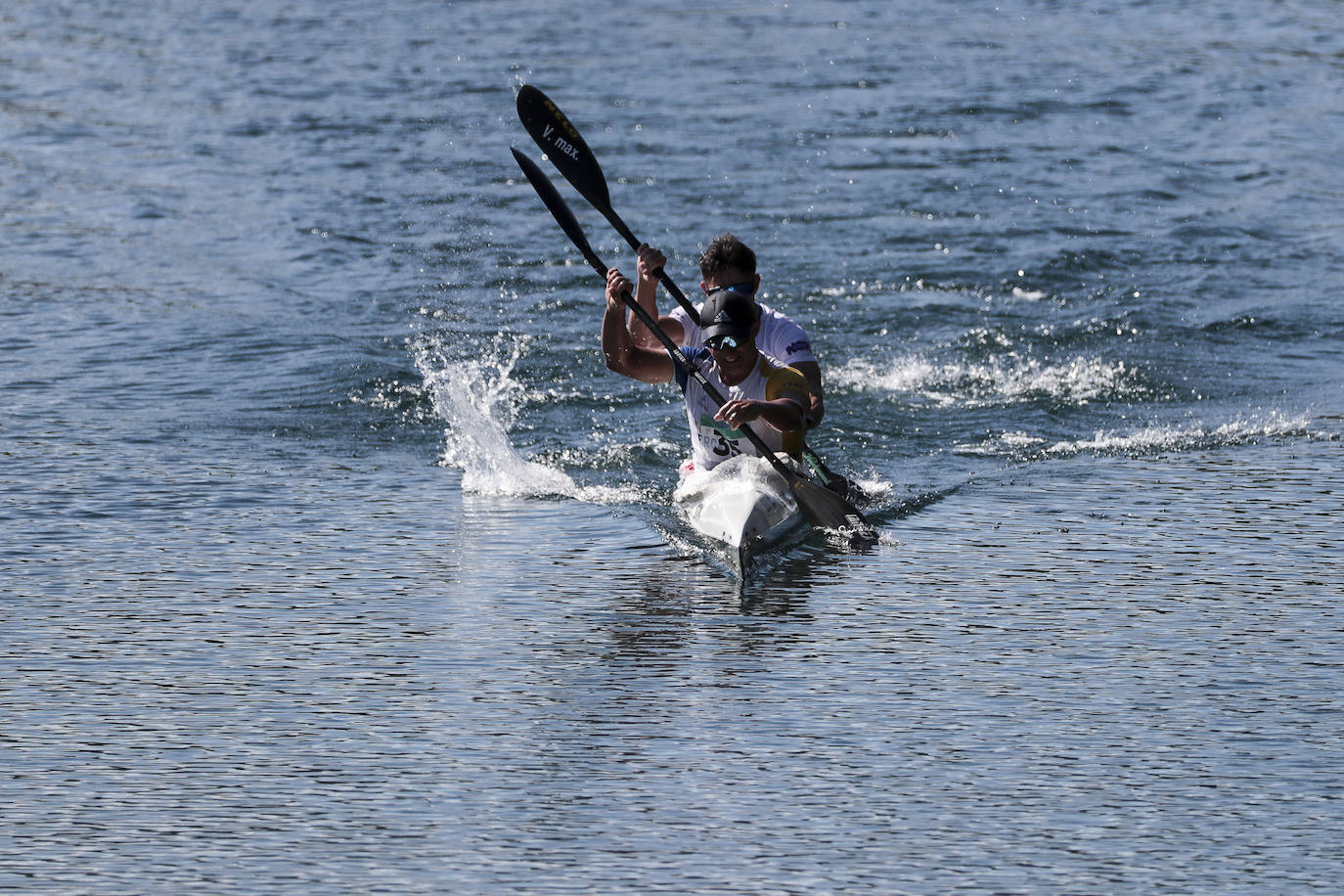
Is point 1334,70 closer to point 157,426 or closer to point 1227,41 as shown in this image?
point 1227,41

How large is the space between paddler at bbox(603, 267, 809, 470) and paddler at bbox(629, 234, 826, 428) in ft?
0.17

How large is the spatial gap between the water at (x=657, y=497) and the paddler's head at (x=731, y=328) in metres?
0.88

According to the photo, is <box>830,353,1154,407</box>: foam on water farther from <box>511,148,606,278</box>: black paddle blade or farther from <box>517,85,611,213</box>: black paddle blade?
<box>511,148,606,278</box>: black paddle blade

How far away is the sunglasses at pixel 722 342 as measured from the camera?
887 cm

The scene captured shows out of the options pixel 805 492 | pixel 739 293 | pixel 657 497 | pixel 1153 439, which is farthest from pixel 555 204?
pixel 1153 439

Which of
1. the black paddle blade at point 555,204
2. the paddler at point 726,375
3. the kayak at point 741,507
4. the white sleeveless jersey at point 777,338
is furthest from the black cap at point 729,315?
the black paddle blade at point 555,204

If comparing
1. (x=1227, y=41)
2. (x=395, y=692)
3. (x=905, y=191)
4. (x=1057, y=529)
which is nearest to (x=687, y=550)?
(x=1057, y=529)

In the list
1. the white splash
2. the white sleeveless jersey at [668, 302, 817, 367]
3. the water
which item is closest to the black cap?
the white sleeveless jersey at [668, 302, 817, 367]

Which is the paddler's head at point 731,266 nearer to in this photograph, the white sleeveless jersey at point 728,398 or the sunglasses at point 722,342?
the sunglasses at point 722,342

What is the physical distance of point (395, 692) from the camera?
22.5 ft

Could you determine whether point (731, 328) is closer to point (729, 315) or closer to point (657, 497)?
point (729, 315)

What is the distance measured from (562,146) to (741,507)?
2888 millimetres

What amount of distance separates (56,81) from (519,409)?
13478 millimetres

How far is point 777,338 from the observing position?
9.27 metres
